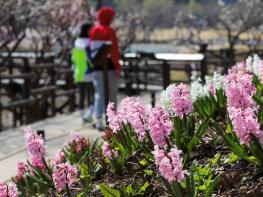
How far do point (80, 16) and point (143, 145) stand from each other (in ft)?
45.3

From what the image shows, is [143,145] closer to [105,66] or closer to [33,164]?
[33,164]

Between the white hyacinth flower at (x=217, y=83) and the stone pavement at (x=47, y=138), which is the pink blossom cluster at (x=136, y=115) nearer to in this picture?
the stone pavement at (x=47, y=138)

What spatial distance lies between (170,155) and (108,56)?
5659 mm

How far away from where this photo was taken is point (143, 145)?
4.45 meters

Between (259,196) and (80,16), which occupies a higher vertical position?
(80,16)

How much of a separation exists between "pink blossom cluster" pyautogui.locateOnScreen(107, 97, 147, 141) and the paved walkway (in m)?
1.54

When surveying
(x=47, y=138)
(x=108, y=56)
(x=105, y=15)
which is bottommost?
(x=47, y=138)

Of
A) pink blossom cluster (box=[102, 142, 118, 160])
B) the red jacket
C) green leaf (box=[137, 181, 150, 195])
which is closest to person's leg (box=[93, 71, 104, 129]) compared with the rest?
the red jacket

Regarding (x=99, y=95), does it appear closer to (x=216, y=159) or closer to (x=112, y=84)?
(x=112, y=84)

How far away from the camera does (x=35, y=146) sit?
4277 mm

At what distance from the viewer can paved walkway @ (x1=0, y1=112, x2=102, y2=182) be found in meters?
6.52

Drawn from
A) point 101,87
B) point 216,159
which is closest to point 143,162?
point 216,159

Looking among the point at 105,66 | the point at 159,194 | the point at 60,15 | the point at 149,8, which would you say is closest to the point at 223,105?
the point at 159,194

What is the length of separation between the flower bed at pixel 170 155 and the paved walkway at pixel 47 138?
1395 millimetres
